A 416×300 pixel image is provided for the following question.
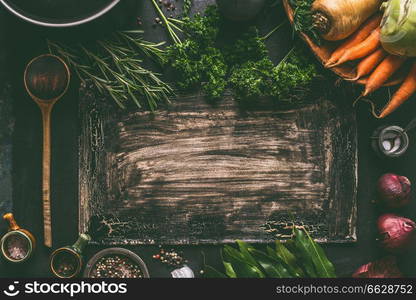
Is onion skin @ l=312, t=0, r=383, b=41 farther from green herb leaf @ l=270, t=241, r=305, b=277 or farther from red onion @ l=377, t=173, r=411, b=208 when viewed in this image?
green herb leaf @ l=270, t=241, r=305, b=277

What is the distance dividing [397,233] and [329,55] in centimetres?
63

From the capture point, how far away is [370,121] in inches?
59.7

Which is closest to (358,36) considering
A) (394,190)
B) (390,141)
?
(390,141)

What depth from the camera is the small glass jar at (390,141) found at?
145 cm

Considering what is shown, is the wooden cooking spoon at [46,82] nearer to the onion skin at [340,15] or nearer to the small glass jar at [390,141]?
the onion skin at [340,15]

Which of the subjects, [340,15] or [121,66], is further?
[121,66]

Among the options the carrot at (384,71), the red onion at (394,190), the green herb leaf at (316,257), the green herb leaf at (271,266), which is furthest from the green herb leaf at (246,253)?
the carrot at (384,71)

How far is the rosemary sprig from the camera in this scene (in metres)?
1.45

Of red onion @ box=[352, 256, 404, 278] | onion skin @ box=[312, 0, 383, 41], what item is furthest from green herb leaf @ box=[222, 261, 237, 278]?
onion skin @ box=[312, 0, 383, 41]

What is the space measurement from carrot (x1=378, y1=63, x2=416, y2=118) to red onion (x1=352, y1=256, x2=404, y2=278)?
511 millimetres

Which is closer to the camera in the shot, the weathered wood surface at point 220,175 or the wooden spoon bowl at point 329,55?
the wooden spoon bowl at point 329,55

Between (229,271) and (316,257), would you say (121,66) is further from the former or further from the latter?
(316,257)

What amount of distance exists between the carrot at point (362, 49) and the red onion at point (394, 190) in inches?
16.4

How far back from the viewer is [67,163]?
1.52m
